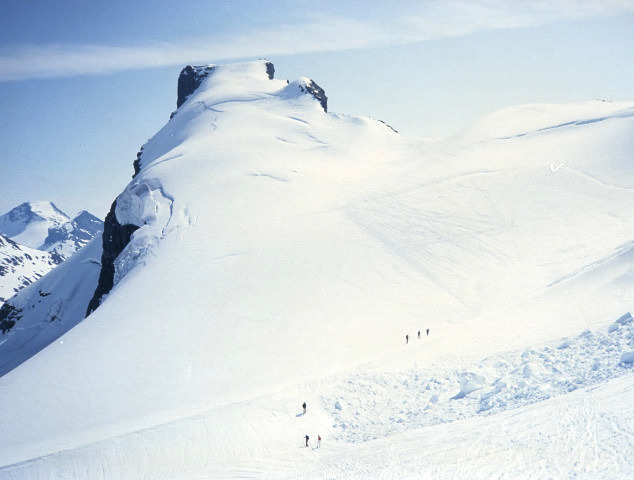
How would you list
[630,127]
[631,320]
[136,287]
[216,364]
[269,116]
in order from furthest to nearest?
[269,116] < [630,127] < [136,287] < [216,364] < [631,320]

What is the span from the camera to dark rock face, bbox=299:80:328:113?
285 feet

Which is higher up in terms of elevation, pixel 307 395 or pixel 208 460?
pixel 307 395

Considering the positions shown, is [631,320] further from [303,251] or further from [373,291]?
[303,251]

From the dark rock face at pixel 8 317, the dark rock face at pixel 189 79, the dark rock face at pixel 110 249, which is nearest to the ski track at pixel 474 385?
the dark rock face at pixel 110 249

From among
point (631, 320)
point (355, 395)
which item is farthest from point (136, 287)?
point (631, 320)

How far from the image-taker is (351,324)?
3612 centimetres

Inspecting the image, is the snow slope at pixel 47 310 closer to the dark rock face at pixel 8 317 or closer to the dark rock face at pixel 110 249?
the dark rock face at pixel 8 317

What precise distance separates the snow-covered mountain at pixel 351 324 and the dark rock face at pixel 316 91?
20.1 m

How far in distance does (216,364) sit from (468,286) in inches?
835

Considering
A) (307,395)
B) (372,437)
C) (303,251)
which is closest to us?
(372,437)

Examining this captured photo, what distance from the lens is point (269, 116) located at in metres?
77.8

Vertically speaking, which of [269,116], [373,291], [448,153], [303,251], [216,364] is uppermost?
[269,116]

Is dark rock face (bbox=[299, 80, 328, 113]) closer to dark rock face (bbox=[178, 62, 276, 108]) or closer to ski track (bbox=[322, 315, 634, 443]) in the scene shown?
dark rock face (bbox=[178, 62, 276, 108])

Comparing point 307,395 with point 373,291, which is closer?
point 307,395
